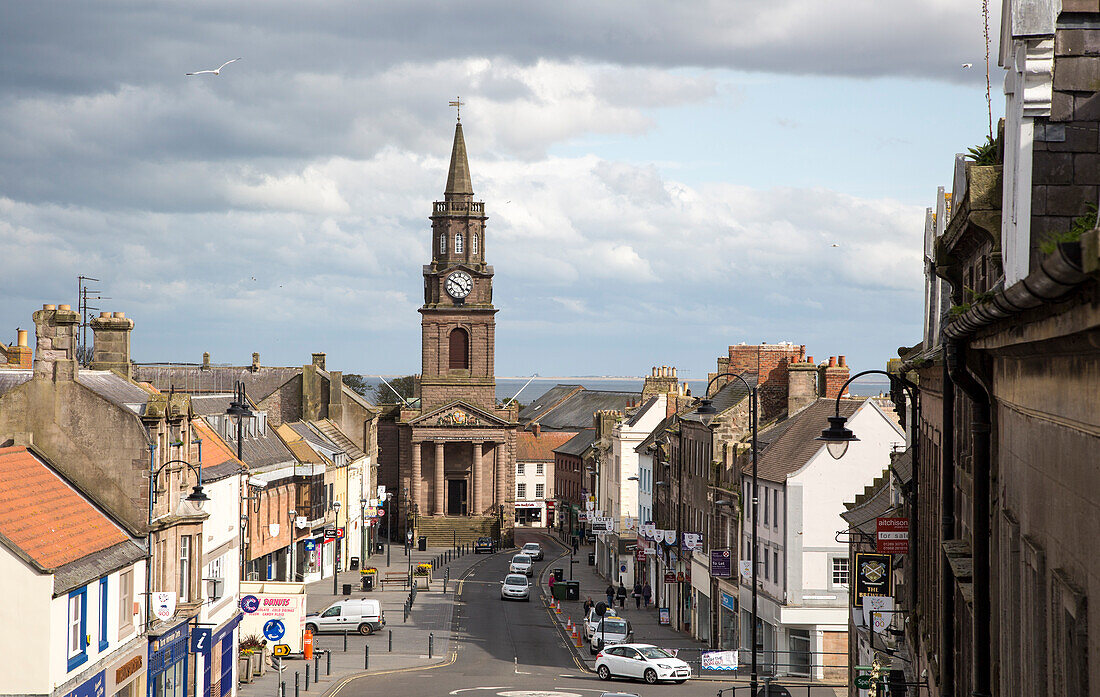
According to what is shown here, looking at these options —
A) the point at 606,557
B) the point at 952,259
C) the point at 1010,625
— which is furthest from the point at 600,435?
the point at 1010,625

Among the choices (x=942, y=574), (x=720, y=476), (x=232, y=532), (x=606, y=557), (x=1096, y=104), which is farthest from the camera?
(x=606, y=557)

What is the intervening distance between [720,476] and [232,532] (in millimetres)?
20014

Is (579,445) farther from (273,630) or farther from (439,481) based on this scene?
(273,630)

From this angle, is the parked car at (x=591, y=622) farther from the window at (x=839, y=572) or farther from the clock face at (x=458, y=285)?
the clock face at (x=458, y=285)

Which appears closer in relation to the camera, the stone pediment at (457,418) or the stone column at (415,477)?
the stone column at (415,477)

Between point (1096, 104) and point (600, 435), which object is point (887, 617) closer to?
point (1096, 104)

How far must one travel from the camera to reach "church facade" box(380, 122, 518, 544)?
112 metres

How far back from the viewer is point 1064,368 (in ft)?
26.5

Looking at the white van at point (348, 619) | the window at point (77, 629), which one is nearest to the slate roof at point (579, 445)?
the white van at point (348, 619)

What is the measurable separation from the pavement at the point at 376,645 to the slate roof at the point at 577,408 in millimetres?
65088

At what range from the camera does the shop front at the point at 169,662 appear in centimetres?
3152

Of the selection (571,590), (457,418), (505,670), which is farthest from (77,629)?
(457,418)

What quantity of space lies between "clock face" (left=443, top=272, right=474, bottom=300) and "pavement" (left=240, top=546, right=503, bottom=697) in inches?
1505

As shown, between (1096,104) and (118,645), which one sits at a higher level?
(1096,104)
